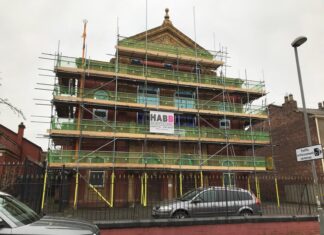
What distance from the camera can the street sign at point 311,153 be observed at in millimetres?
8931

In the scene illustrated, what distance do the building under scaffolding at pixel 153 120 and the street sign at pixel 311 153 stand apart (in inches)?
425

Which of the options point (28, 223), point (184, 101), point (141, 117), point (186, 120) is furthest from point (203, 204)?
point (186, 120)

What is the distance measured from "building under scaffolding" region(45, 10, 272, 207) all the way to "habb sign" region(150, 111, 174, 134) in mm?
84

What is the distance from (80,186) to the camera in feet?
66.8

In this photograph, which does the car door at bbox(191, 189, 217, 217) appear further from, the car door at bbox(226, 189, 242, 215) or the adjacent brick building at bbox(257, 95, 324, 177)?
the adjacent brick building at bbox(257, 95, 324, 177)

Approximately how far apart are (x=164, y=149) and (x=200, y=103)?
18.0 ft

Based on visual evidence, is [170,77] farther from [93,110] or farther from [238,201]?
[238,201]

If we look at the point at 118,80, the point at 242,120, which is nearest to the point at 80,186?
the point at 118,80

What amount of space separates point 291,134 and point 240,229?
2187 centimetres

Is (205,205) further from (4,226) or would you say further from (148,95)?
(148,95)

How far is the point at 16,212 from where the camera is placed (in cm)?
525

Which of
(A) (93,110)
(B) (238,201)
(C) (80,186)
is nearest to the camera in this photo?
(B) (238,201)

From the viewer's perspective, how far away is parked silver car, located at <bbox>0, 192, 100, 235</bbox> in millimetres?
4667

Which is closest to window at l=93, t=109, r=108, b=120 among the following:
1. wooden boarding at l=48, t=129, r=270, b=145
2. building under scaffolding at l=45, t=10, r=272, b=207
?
building under scaffolding at l=45, t=10, r=272, b=207
